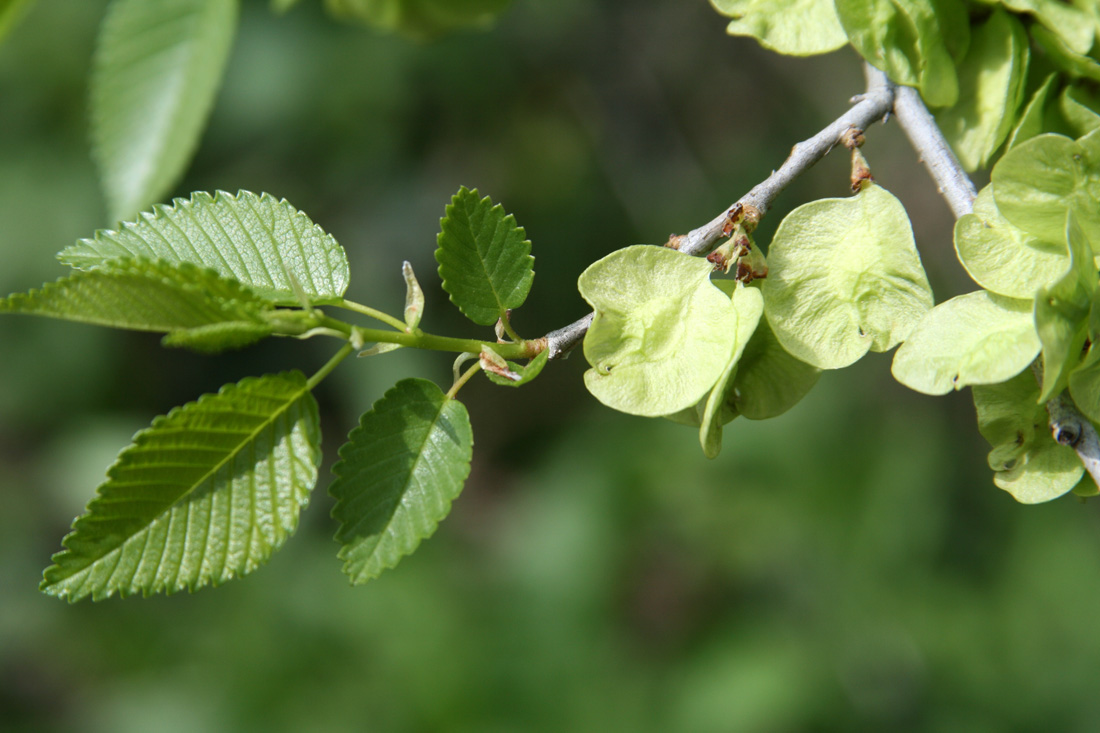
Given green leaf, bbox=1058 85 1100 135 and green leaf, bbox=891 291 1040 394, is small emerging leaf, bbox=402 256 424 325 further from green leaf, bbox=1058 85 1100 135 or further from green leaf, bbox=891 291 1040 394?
green leaf, bbox=1058 85 1100 135

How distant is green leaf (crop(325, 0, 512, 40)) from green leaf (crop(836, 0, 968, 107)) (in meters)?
0.70

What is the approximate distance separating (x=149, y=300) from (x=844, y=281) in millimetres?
650

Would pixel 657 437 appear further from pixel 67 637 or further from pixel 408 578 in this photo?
pixel 67 637

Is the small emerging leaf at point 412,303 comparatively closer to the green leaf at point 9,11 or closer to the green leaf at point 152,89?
the green leaf at point 152,89

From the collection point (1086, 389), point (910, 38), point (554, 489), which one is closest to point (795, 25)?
point (910, 38)

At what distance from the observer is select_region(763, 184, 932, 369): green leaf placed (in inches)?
32.4

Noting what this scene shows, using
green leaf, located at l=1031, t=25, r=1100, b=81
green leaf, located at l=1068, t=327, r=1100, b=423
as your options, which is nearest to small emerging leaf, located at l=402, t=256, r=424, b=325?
green leaf, located at l=1068, t=327, r=1100, b=423

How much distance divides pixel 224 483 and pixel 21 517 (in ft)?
11.0

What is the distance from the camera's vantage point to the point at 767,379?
34.6 inches

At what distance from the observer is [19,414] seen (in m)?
3.40

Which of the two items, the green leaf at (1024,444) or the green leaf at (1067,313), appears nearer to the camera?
the green leaf at (1067,313)

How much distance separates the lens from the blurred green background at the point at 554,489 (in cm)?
271

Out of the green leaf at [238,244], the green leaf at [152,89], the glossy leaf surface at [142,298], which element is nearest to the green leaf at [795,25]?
the green leaf at [238,244]

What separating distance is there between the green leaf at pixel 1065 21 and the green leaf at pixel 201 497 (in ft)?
2.73
